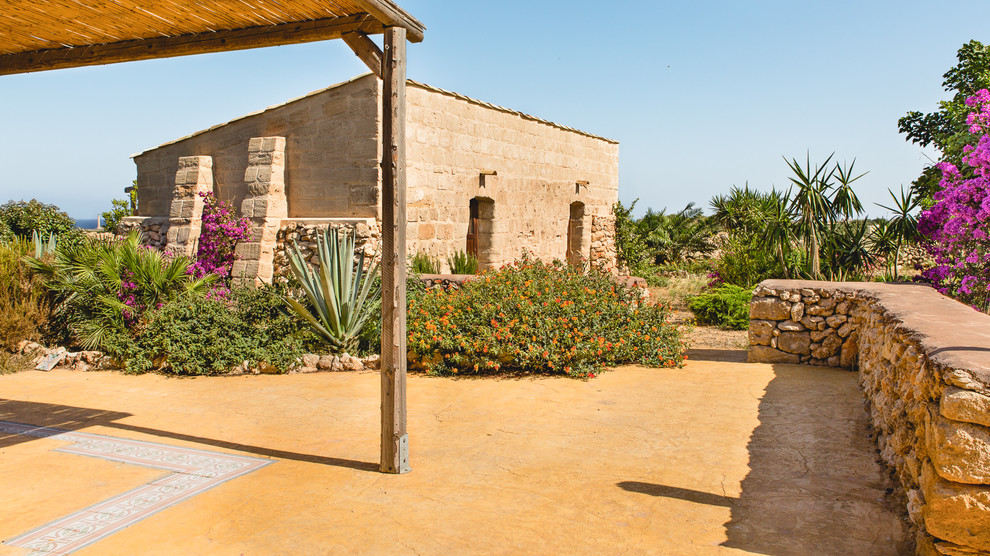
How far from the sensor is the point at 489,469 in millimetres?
3936

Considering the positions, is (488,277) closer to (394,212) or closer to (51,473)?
(394,212)

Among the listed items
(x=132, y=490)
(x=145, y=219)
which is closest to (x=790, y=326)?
(x=132, y=490)

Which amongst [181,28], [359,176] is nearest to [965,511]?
[181,28]

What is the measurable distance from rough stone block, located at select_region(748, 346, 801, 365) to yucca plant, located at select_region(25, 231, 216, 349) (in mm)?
6340

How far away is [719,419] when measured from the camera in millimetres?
4992

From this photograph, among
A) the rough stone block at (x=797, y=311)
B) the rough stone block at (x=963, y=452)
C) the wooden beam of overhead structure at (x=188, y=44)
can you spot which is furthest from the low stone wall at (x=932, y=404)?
the wooden beam of overhead structure at (x=188, y=44)

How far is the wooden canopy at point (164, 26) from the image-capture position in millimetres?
3910

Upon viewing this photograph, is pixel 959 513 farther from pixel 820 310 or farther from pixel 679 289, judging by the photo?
pixel 679 289

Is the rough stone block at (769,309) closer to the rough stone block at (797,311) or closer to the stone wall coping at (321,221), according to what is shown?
the rough stone block at (797,311)

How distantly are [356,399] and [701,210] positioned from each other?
599 inches

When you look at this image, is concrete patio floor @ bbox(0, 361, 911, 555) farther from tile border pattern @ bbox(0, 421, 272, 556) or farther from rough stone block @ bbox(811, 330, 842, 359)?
rough stone block @ bbox(811, 330, 842, 359)

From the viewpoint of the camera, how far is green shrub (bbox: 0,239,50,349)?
752cm

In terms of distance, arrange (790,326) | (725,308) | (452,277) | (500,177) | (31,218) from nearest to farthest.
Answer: (790,326), (452,277), (725,308), (500,177), (31,218)

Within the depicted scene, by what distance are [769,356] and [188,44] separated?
6228mm
